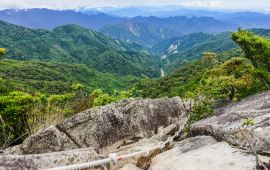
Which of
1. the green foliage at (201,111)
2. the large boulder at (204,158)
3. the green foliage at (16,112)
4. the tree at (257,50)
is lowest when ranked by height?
the green foliage at (16,112)

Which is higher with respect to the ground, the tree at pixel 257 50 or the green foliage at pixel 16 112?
the tree at pixel 257 50

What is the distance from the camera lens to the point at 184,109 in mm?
21297

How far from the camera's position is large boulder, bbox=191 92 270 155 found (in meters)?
9.22

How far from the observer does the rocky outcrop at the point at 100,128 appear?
11.2m

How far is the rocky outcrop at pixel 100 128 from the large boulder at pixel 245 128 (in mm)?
2783

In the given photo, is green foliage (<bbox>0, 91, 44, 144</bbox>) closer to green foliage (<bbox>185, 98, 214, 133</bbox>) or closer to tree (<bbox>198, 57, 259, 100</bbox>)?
green foliage (<bbox>185, 98, 214, 133</bbox>)

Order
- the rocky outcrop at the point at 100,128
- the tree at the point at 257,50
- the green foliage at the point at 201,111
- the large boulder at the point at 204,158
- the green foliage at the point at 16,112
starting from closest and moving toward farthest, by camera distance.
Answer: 1. the large boulder at the point at 204,158
2. the rocky outcrop at the point at 100,128
3. the green foliage at the point at 201,111
4. the green foliage at the point at 16,112
5. the tree at the point at 257,50

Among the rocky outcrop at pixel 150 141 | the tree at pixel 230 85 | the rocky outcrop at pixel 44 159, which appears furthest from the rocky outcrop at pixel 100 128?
the rocky outcrop at pixel 44 159

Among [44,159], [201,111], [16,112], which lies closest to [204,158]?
[44,159]

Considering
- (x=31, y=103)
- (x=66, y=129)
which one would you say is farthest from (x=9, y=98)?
(x=66, y=129)

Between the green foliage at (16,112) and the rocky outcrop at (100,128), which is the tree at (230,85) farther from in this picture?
the green foliage at (16,112)

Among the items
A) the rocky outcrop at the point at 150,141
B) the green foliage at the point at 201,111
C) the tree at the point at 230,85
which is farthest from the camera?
the tree at the point at 230,85

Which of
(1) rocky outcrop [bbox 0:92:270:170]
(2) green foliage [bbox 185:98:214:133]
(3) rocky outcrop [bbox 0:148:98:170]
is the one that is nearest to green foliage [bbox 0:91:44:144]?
(1) rocky outcrop [bbox 0:92:270:170]

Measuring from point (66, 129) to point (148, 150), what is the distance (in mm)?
4085
